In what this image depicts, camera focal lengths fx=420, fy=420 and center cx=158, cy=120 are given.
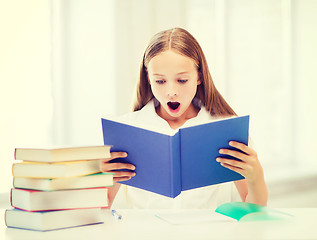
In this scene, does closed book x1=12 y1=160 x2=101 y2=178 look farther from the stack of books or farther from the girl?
the girl

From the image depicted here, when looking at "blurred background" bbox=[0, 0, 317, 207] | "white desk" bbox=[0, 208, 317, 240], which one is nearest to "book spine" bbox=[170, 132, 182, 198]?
"white desk" bbox=[0, 208, 317, 240]

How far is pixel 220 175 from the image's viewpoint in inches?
50.2

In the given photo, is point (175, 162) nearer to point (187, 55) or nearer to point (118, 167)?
point (118, 167)

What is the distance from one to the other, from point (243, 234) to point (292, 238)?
11 centimetres

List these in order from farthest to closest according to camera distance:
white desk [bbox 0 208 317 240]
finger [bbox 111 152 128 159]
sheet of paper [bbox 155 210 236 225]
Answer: finger [bbox 111 152 128 159]
sheet of paper [bbox 155 210 236 225]
white desk [bbox 0 208 317 240]

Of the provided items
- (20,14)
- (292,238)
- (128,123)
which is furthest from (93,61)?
(292,238)

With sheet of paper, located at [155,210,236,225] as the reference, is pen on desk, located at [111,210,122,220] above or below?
above

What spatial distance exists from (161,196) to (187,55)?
0.57 m

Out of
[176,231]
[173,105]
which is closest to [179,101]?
[173,105]

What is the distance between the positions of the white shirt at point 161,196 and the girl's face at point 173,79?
0.14m

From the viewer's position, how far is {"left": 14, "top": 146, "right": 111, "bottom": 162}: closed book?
102 cm

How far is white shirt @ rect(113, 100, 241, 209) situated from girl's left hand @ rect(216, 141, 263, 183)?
1.36 feet

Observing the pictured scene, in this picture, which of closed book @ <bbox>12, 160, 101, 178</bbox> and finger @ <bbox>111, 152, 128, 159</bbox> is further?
finger @ <bbox>111, 152, 128, 159</bbox>

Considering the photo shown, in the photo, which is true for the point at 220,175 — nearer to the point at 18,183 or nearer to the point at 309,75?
the point at 18,183
